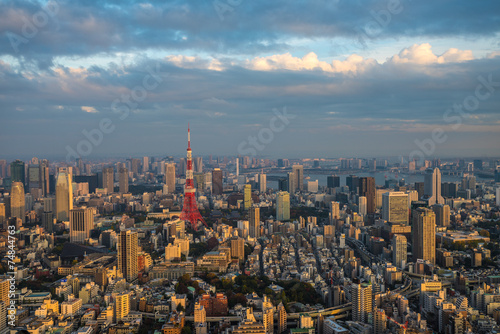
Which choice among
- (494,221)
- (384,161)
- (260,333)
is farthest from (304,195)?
(260,333)

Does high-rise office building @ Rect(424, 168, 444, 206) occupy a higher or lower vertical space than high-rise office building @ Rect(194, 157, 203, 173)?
lower

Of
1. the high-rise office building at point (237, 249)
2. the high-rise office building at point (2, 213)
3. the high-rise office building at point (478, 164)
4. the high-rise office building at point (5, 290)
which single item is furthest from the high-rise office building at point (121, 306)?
the high-rise office building at point (478, 164)

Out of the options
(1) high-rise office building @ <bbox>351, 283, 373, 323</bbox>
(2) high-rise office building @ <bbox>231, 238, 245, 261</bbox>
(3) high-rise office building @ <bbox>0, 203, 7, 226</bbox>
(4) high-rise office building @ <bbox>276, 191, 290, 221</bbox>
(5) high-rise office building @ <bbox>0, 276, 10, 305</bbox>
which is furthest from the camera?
(4) high-rise office building @ <bbox>276, 191, 290, 221</bbox>


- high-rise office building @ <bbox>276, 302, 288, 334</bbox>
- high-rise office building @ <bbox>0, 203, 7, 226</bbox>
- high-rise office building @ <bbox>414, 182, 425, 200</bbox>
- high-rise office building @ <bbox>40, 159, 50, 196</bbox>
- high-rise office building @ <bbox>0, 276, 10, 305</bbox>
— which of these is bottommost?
high-rise office building @ <bbox>276, 302, 288, 334</bbox>

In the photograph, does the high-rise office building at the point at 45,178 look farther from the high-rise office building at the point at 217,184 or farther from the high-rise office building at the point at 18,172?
the high-rise office building at the point at 217,184

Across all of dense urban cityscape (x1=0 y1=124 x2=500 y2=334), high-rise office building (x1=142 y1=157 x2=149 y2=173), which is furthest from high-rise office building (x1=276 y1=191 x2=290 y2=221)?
high-rise office building (x1=142 y1=157 x2=149 y2=173)

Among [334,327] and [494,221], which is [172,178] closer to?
[494,221]

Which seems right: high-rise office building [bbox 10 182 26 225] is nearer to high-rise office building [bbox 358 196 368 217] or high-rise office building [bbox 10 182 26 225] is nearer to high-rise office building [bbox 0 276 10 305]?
high-rise office building [bbox 0 276 10 305]

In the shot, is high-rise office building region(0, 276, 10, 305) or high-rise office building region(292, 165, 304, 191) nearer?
high-rise office building region(0, 276, 10, 305)
